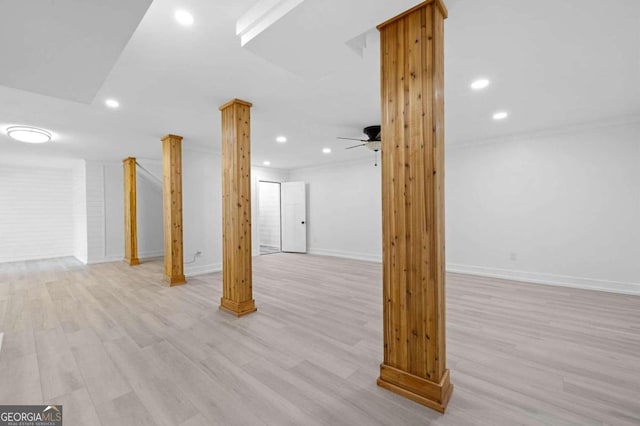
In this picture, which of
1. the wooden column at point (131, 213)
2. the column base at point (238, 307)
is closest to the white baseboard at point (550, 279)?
the column base at point (238, 307)

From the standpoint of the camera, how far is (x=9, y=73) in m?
1.97

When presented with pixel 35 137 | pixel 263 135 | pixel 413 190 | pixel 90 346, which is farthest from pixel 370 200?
pixel 35 137

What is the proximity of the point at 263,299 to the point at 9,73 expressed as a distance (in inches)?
129

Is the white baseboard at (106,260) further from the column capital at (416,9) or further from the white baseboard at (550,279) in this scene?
the white baseboard at (550,279)

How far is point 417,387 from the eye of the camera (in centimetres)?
168

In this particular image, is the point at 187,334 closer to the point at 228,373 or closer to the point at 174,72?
the point at 228,373

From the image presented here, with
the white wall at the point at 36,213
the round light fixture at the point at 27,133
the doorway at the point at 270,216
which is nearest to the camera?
the round light fixture at the point at 27,133

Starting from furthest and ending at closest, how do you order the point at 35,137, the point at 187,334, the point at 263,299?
the point at 35,137 < the point at 263,299 < the point at 187,334

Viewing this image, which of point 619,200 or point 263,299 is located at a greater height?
point 619,200

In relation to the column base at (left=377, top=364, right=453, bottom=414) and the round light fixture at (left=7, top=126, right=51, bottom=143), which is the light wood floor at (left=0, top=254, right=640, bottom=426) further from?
the round light fixture at (left=7, top=126, right=51, bottom=143)

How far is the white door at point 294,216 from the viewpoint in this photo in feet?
26.2

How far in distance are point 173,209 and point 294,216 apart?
4021 millimetres

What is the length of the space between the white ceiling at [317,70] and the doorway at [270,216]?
485cm

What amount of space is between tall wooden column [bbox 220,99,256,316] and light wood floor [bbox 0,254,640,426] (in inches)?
11.7
